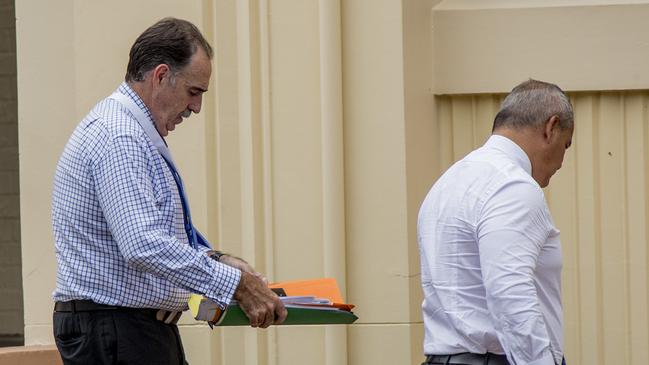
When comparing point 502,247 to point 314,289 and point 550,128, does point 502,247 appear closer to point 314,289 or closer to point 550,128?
A: point 550,128

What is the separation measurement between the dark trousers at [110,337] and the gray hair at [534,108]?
1.25 m

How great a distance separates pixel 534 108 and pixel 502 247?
21.9 inches

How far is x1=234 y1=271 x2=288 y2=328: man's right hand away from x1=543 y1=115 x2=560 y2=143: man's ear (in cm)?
96

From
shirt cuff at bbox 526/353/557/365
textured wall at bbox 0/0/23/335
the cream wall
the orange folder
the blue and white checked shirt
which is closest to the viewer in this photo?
shirt cuff at bbox 526/353/557/365

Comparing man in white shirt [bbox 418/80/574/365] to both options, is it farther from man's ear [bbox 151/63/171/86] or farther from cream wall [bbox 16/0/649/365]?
cream wall [bbox 16/0/649/365]

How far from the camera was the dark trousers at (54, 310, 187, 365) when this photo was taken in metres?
3.80

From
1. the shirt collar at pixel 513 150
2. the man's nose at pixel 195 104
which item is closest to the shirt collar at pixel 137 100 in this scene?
the man's nose at pixel 195 104

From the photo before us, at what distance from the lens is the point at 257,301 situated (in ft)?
12.5

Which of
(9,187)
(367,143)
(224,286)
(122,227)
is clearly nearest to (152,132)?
(122,227)

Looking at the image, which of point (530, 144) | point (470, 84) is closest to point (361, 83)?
point (470, 84)

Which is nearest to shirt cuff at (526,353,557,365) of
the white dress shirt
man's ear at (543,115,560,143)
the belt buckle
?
the white dress shirt

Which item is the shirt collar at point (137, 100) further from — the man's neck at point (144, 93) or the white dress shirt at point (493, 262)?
the white dress shirt at point (493, 262)

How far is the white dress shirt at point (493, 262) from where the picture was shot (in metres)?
3.54

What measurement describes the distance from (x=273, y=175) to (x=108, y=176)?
2133 millimetres
